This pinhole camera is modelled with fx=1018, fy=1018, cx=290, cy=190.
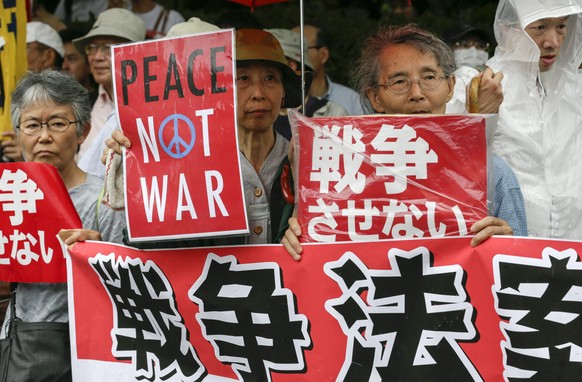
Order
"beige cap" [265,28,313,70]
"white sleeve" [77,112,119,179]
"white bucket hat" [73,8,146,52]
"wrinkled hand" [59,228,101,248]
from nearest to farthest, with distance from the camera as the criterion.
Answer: "wrinkled hand" [59,228,101,248]
"white sleeve" [77,112,119,179]
"beige cap" [265,28,313,70]
"white bucket hat" [73,8,146,52]

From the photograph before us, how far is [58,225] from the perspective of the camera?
4031 mm

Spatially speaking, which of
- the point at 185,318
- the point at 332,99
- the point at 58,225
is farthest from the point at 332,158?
the point at 332,99

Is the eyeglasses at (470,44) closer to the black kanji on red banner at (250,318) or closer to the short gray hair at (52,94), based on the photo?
the short gray hair at (52,94)

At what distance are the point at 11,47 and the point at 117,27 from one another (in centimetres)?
131

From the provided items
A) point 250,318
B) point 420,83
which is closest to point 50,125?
point 250,318

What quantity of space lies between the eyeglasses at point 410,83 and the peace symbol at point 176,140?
2.60 ft

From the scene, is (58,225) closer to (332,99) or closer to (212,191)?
(212,191)

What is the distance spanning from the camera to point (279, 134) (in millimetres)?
4172

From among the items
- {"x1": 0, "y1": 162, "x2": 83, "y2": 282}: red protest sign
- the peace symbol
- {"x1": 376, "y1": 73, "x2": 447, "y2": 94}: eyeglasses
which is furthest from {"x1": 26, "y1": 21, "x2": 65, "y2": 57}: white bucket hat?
{"x1": 376, "y1": 73, "x2": 447, "y2": 94}: eyeglasses

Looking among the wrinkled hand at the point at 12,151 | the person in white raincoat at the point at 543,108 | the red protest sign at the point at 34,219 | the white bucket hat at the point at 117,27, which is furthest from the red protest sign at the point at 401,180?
the white bucket hat at the point at 117,27

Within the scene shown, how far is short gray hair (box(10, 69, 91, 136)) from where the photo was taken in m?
4.19

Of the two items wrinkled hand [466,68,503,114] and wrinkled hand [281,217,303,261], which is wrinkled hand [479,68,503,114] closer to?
wrinkled hand [466,68,503,114]

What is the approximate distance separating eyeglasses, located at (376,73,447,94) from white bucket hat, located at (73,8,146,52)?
3114 millimetres

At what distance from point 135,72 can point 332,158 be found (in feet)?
2.48
